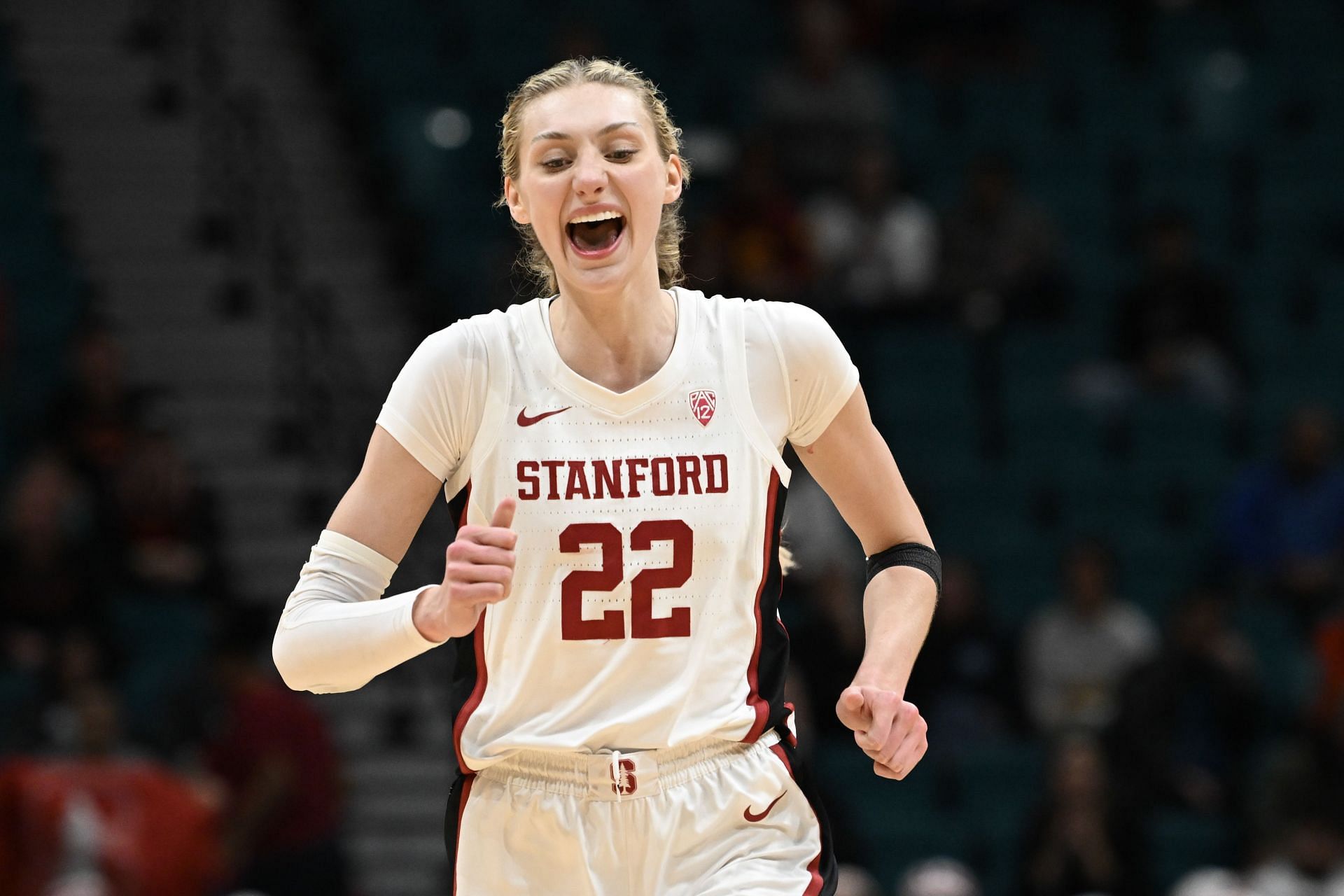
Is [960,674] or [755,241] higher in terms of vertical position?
[755,241]

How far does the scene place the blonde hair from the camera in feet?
11.6

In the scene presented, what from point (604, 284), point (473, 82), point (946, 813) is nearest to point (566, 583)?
point (604, 284)

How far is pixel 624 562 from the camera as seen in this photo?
335cm

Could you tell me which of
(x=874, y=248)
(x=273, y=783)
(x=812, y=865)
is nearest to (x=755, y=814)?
(x=812, y=865)

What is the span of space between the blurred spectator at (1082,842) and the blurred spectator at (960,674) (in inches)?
33.0

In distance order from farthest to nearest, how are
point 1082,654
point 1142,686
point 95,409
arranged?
point 95,409 < point 1082,654 < point 1142,686

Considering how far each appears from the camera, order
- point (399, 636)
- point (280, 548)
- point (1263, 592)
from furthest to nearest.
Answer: point (280, 548)
point (1263, 592)
point (399, 636)

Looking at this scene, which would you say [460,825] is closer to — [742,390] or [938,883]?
[742,390]

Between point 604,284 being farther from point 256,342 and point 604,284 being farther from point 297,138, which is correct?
point 297,138

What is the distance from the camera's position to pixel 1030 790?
8805 millimetres

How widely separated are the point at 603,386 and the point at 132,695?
6.13 meters

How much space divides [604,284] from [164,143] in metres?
9.58

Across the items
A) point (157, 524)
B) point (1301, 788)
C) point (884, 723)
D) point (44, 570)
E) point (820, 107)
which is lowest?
point (1301, 788)

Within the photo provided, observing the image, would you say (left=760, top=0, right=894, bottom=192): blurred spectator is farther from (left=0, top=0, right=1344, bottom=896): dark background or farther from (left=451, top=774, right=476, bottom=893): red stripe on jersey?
(left=451, top=774, right=476, bottom=893): red stripe on jersey
